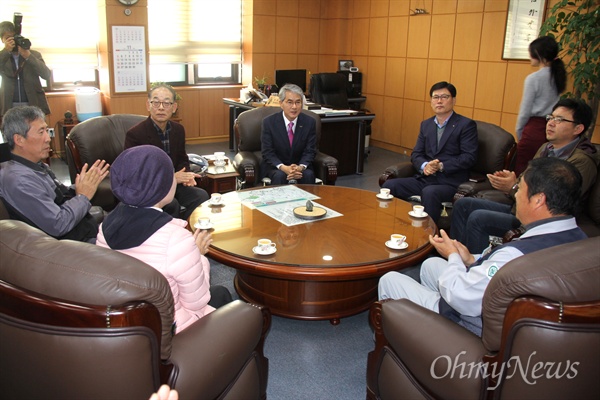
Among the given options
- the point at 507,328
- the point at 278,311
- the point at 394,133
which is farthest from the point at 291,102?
the point at 394,133

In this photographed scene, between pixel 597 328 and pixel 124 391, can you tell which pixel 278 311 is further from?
pixel 597 328

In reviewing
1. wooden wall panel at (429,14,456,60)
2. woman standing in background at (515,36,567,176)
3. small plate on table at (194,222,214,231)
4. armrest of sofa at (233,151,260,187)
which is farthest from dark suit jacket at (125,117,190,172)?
wooden wall panel at (429,14,456,60)

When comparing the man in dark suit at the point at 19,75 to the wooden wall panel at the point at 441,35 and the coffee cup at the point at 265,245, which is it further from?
the wooden wall panel at the point at 441,35

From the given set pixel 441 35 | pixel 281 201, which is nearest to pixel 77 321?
pixel 281 201

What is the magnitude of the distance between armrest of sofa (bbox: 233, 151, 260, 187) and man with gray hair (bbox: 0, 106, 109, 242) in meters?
1.66

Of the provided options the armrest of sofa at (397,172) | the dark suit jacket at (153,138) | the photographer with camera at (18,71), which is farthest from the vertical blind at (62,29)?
the armrest of sofa at (397,172)

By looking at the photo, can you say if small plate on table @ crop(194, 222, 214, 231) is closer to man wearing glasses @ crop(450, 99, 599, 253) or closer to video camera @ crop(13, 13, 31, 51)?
man wearing glasses @ crop(450, 99, 599, 253)

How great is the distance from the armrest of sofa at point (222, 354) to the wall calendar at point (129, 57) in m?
5.56

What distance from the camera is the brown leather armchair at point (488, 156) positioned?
407 centimetres

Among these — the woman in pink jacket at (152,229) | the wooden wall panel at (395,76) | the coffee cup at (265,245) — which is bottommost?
the coffee cup at (265,245)

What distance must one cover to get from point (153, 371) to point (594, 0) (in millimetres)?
5457

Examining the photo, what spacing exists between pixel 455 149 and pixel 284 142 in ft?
4.71

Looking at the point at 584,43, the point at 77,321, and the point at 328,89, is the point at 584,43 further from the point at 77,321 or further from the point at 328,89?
the point at 77,321

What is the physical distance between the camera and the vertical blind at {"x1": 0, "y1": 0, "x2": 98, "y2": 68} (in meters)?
6.53
